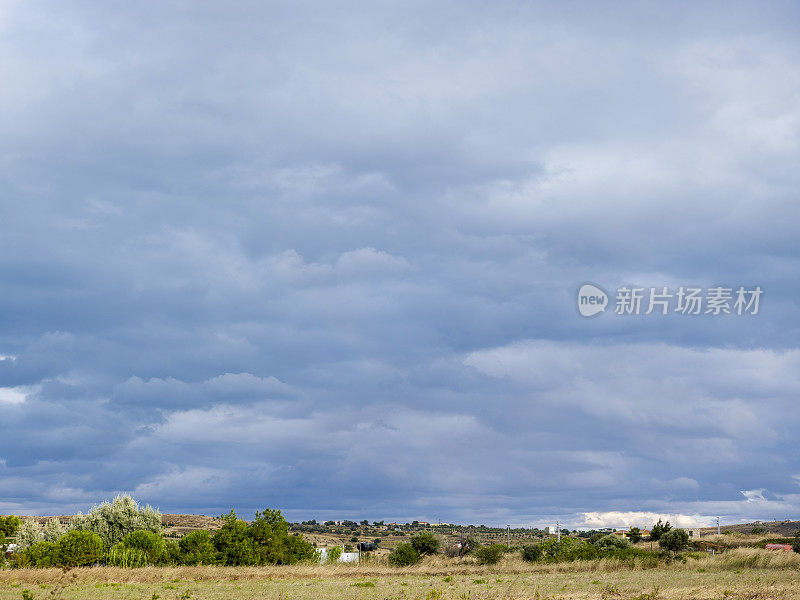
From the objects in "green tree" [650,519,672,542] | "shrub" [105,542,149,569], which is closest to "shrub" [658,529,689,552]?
"green tree" [650,519,672,542]

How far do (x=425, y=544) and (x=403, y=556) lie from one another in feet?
30.1

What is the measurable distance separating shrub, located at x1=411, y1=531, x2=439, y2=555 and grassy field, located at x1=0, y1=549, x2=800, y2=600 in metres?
5.13

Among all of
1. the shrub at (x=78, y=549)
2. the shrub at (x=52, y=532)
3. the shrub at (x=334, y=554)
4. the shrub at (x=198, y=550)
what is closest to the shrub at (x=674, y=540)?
the shrub at (x=334, y=554)

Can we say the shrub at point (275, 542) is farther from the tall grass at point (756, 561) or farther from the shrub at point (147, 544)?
the tall grass at point (756, 561)

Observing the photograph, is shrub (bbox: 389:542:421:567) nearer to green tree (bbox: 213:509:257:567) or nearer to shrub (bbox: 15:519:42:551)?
green tree (bbox: 213:509:257:567)

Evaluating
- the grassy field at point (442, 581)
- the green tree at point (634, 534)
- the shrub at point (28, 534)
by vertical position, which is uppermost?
the shrub at point (28, 534)

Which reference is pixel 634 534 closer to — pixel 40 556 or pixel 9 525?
pixel 40 556

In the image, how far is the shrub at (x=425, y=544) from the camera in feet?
254

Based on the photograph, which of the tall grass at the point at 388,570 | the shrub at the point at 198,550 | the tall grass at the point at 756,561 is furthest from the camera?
the shrub at the point at 198,550

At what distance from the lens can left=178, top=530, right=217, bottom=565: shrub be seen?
194 ft

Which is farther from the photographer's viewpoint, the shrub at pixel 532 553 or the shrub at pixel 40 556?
the shrub at pixel 532 553

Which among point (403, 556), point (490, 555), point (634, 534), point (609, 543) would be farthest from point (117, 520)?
point (634, 534)

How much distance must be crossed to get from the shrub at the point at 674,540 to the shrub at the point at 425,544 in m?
25.7

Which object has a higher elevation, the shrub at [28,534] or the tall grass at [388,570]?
the shrub at [28,534]
